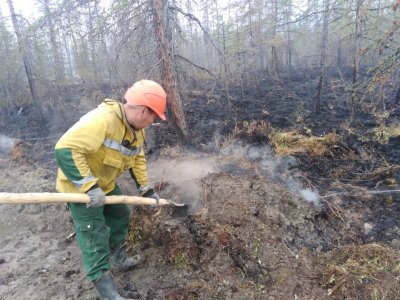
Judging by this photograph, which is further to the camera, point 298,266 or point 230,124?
point 230,124

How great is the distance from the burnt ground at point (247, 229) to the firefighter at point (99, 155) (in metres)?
0.80

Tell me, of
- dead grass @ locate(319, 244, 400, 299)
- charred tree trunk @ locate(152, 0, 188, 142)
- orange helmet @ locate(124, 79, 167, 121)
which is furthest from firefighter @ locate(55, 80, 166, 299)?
charred tree trunk @ locate(152, 0, 188, 142)

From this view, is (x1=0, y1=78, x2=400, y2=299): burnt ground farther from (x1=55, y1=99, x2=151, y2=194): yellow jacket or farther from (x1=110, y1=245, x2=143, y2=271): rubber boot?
(x1=55, y1=99, x2=151, y2=194): yellow jacket

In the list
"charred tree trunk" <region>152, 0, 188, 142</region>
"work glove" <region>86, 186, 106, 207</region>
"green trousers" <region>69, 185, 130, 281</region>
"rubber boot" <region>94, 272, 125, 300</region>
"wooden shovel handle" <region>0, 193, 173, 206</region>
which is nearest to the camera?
"wooden shovel handle" <region>0, 193, 173, 206</region>

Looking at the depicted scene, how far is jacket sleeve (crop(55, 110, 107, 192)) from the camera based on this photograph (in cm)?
272

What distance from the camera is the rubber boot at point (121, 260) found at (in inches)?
153

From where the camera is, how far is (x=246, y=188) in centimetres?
492

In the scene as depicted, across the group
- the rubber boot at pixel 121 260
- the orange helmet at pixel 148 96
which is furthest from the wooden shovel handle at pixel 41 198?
the rubber boot at pixel 121 260

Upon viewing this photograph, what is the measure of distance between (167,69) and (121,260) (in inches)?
179

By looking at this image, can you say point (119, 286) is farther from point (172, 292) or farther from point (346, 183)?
point (346, 183)

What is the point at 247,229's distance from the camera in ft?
13.6

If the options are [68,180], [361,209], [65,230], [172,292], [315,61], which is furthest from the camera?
[315,61]

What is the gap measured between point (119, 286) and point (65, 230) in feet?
5.99

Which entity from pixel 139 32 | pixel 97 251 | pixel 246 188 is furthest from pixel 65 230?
pixel 139 32
